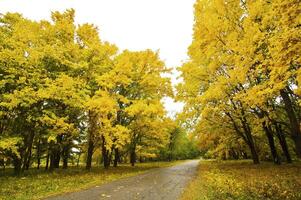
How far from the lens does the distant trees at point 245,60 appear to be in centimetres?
754

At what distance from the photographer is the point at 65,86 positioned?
20703mm

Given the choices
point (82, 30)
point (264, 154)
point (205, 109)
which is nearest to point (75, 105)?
point (82, 30)

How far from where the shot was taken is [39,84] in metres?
20.3

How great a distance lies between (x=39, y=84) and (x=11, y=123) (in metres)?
4.76

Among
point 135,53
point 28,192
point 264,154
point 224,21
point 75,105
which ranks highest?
point 135,53

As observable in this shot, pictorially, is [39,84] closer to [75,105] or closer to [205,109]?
[75,105]

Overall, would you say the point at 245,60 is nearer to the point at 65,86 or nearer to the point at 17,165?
the point at 65,86

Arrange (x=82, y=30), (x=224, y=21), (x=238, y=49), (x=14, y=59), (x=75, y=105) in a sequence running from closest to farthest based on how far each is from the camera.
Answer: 1. (x=238, y=49)
2. (x=224, y=21)
3. (x=14, y=59)
4. (x=75, y=105)
5. (x=82, y=30)

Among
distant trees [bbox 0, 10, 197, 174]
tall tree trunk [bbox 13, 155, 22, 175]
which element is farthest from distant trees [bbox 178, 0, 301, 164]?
tall tree trunk [bbox 13, 155, 22, 175]

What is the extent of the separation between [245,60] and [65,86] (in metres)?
13.9

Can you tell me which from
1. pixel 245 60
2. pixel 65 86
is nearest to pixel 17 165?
pixel 65 86

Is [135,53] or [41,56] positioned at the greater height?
[135,53]

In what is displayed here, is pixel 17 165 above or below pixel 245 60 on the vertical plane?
below

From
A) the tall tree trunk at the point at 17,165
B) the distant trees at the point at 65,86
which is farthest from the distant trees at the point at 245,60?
the tall tree trunk at the point at 17,165
